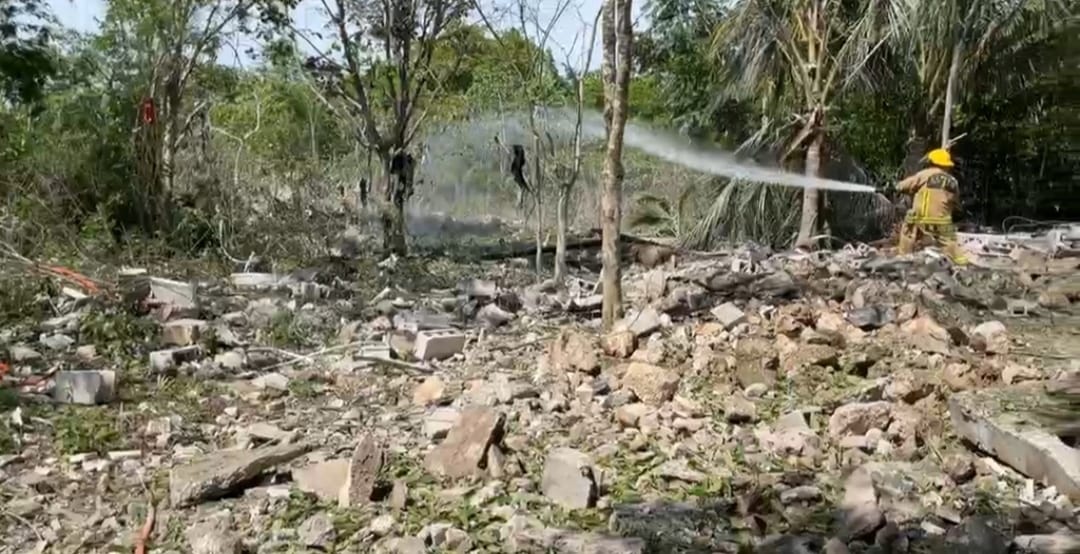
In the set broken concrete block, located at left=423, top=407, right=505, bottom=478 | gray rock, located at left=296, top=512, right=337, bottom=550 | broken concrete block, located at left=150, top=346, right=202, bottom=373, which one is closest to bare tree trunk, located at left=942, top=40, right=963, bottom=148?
broken concrete block, located at left=150, top=346, right=202, bottom=373

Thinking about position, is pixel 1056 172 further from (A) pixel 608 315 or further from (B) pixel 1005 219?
Result: (A) pixel 608 315

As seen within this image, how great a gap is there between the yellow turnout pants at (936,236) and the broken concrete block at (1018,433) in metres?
5.10

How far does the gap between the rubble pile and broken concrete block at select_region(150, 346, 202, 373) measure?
20 mm

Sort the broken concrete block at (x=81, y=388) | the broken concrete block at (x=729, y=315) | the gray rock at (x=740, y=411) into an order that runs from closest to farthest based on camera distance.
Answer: the gray rock at (x=740, y=411), the broken concrete block at (x=81, y=388), the broken concrete block at (x=729, y=315)

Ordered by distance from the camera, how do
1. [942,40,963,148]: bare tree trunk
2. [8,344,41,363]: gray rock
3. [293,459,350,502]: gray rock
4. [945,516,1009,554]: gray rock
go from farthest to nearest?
[942,40,963,148]: bare tree trunk → [8,344,41,363]: gray rock → [293,459,350,502]: gray rock → [945,516,1009,554]: gray rock

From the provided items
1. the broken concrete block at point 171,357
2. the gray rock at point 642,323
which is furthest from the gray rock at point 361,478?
the gray rock at point 642,323

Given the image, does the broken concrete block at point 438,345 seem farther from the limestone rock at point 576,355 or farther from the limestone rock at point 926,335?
the limestone rock at point 926,335

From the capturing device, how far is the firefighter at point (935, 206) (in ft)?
31.2

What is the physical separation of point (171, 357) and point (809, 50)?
8.99 metres

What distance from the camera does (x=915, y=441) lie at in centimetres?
430

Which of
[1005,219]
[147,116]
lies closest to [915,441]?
[147,116]

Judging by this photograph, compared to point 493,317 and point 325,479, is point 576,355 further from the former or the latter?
point 493,317

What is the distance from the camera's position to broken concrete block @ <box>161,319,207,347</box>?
6648 mm

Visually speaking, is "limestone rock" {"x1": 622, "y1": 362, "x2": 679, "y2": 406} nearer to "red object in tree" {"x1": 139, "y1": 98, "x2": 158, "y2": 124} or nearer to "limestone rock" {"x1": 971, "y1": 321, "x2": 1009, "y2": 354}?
"limestone rock" {"x1": 971, "y1": 321, "x2": 1009, "y2": 354}
